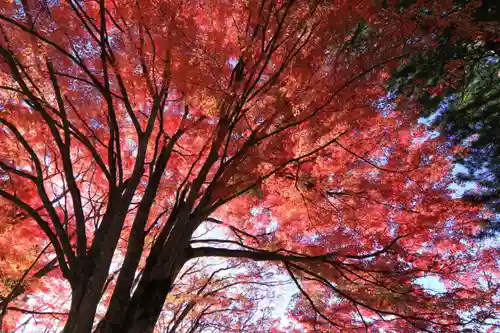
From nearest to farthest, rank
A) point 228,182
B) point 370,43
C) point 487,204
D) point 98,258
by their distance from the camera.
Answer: point 98,258 < point 228,182 < point 370,43 < point 487,204

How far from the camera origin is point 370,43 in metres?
4.71

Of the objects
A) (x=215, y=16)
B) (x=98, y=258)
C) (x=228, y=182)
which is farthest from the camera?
(x=215, y=16)

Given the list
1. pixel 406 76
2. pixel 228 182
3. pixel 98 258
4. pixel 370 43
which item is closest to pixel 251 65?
pixel 228 182

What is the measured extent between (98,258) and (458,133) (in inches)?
230

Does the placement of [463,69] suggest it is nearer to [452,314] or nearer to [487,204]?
[487,204]

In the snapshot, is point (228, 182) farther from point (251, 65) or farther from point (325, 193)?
point (325, 193)

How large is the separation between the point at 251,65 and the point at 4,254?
486 cm

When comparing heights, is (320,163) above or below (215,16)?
below

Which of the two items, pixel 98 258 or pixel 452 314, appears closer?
pixel 98 258

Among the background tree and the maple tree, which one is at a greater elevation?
the background tree

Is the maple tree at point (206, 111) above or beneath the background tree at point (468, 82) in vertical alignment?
beneath

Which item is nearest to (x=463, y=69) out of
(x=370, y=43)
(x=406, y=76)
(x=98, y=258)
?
(x=406, y=76)

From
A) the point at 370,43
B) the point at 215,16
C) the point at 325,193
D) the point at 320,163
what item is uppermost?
the point at 370,43

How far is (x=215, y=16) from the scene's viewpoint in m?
4.28
